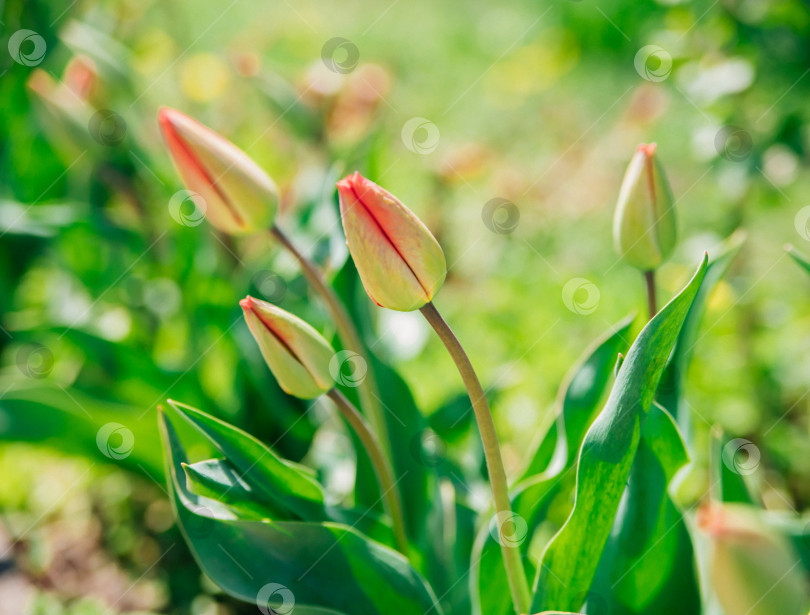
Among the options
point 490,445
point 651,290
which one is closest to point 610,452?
point 490,445

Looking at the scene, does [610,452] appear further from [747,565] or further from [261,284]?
[261,284]

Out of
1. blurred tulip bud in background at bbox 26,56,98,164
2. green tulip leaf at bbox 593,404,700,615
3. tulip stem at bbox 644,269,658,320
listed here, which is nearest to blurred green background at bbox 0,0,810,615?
blurred tulip bud in background at bbox 26,56,98,164

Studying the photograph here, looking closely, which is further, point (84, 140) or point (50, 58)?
point (50, 58)

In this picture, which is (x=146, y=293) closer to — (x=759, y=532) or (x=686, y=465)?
(x=686, y=465)

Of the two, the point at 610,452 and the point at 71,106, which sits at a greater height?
the point at 610,452

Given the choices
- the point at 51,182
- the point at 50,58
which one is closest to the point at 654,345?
the point at 51,182

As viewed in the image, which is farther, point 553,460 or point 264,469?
point 553,460
